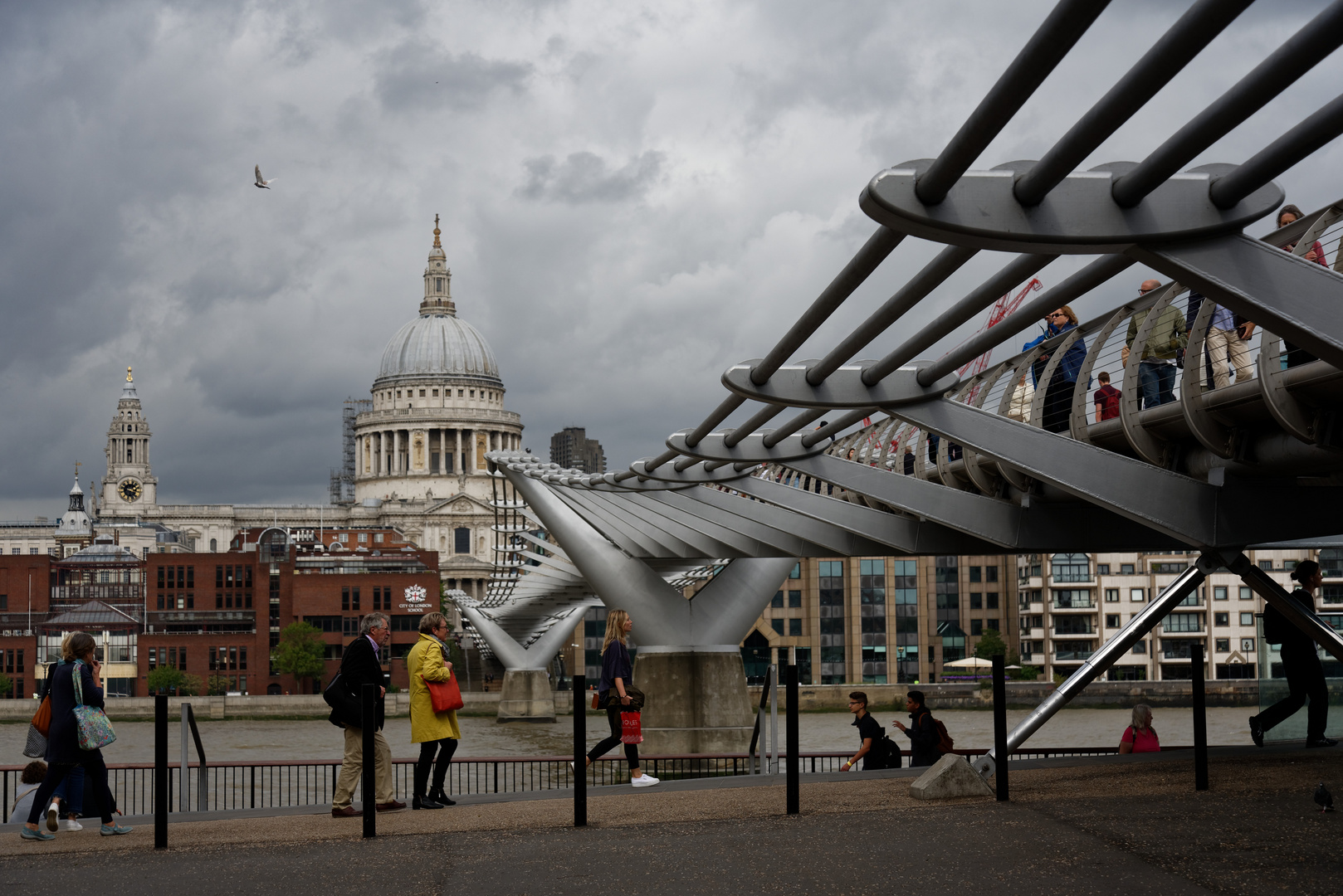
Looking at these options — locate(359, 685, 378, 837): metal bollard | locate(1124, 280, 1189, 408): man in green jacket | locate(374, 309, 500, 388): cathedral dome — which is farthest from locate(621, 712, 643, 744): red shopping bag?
locate(374, 309, 500, 388): cathedral dome

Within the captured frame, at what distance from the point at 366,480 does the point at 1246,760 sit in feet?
533

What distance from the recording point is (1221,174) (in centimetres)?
700

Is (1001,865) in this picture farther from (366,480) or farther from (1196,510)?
(366,480)

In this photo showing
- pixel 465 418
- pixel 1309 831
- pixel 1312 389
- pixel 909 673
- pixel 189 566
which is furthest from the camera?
pixel 465 418

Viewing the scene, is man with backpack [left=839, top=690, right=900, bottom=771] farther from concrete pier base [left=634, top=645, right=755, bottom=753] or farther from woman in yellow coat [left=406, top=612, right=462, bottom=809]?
concrete pier base [left=634, top=645, right=755, bottom=753]

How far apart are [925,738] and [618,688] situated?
10.2ft

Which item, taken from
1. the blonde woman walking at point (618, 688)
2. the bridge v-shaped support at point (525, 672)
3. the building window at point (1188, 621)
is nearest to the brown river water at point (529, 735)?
the bridge v-shaped support at point (525, 672)

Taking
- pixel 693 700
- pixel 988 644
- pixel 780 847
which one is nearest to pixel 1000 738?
pixel 780 847

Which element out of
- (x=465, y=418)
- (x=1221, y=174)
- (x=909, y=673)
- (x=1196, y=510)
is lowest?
(x=909, y=673)

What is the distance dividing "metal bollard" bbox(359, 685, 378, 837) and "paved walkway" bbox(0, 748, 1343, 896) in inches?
5.6

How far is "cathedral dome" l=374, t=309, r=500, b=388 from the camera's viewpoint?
17188 centimetres

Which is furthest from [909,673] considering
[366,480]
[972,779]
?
[366,480]

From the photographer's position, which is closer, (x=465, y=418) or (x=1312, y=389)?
(x=1312, y=389)

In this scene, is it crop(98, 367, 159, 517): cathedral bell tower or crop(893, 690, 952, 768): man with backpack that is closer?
crop(893, 690, 952, 768): man with backpack
